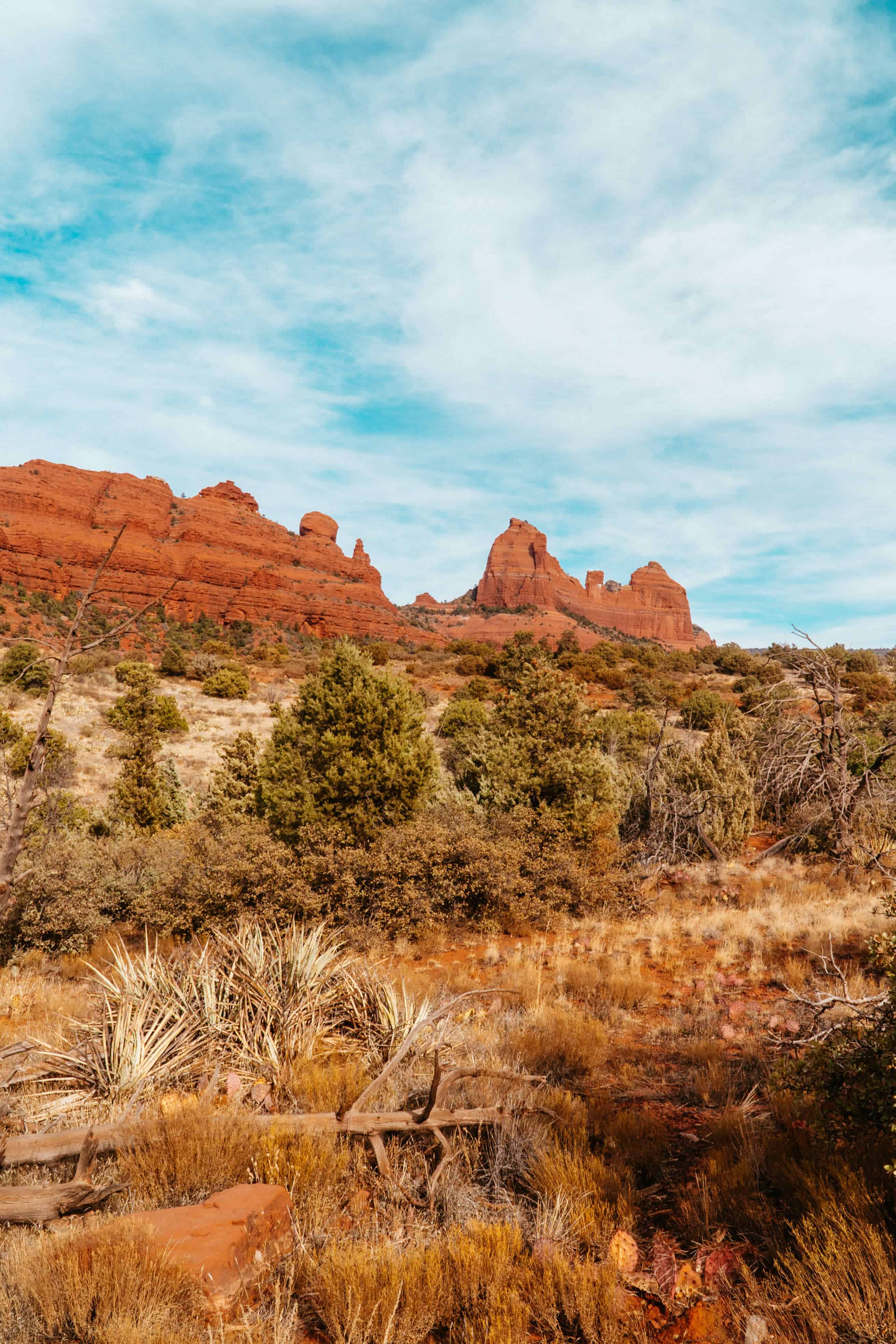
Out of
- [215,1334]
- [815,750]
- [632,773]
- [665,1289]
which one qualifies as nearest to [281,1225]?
[215,1334]

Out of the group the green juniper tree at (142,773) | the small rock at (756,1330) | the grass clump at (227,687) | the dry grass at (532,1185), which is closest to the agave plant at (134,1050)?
the dry grass at (532,1185)

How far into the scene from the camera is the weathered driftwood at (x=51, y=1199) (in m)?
3.05

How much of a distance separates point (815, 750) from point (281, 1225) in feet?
38.8

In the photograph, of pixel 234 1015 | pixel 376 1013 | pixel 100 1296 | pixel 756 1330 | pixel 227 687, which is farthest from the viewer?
pixel 227 687

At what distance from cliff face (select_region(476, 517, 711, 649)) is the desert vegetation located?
12113 centimetres

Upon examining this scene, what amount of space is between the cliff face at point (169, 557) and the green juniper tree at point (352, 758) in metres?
65.3

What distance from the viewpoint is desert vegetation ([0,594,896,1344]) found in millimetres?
2934

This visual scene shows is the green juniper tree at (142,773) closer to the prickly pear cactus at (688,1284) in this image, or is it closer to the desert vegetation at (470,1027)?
the desert vegetation at (470,1027)

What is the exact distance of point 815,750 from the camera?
39.8 feet

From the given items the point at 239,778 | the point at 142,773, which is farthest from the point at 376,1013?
the point at 142,773

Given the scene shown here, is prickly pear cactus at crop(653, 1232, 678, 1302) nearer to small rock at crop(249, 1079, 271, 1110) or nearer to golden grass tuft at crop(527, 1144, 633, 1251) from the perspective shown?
golden grass tuft at crop(527, 1144, 633, 1251)

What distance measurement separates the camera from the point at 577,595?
143 m

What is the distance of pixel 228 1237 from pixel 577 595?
144 meters

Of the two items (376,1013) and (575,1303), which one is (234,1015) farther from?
(575,1303)
